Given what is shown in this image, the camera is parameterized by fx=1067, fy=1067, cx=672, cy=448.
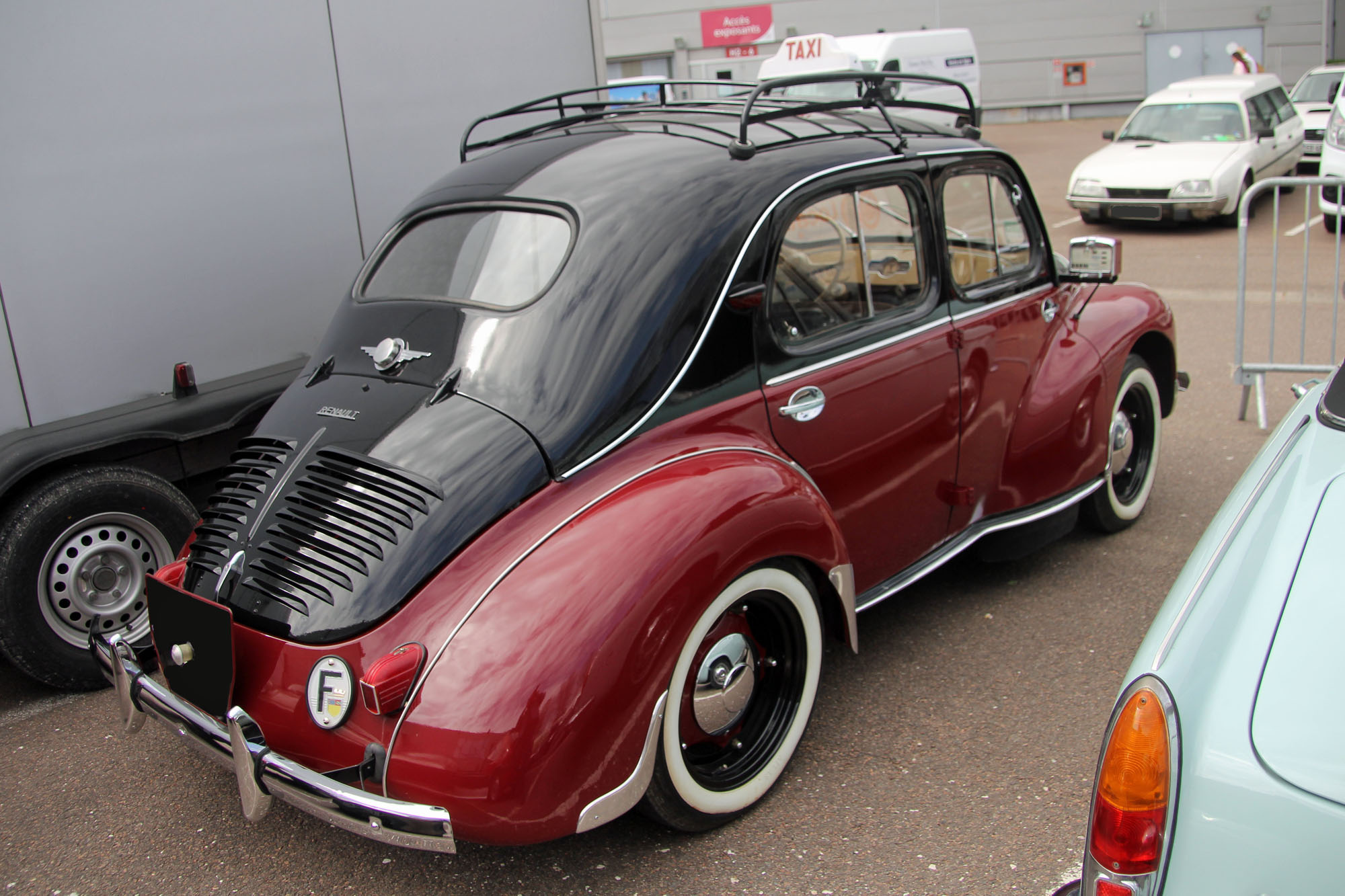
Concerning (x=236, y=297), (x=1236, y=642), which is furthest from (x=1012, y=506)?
(x=236, y=297)

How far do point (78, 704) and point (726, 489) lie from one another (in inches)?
107

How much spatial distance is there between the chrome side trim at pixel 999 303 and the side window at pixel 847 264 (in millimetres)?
212

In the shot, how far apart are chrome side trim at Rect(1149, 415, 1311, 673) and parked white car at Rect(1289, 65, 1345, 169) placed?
14869mm

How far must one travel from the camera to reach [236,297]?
Answer: 177 inches

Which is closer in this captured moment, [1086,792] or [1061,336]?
[1086,792]

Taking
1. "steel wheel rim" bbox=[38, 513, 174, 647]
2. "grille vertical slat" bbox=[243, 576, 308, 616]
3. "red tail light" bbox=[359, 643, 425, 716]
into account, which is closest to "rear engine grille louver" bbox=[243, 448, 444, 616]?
"grille vertical slat" bbox=[243, 576, 308, 616]

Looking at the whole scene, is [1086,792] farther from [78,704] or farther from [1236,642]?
[78,704]

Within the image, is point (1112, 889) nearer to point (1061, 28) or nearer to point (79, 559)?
point (79, 559)

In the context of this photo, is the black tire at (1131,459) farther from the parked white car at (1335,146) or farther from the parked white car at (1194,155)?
the parked white car at (1194,155)

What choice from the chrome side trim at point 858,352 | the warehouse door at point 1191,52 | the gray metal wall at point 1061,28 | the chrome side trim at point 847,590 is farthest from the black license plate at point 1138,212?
the gray metal wall at point 1061,28

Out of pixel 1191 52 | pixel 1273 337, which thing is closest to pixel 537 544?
pixel 1273 337

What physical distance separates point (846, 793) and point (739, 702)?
437 mm

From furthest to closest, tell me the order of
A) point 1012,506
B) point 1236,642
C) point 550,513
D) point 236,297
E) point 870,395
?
point 236,297, point 1012,506, point 870,395, point 550,513, point 1236,642

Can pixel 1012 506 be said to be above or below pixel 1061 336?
below
